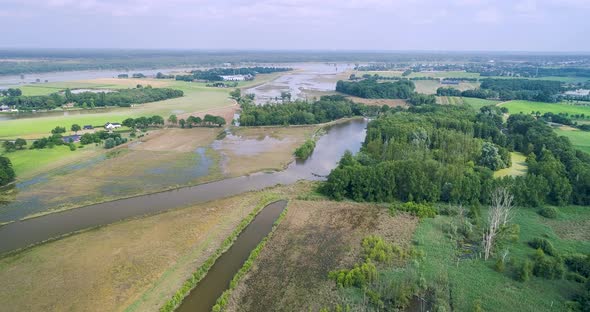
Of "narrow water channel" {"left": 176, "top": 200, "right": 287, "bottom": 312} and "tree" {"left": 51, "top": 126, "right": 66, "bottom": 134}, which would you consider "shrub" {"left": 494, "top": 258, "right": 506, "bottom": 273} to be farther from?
"tree" {"left": 51, "top": 126, "right": 66, "bottom": 134}

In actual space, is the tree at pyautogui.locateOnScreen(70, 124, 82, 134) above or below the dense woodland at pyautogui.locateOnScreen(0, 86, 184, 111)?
below

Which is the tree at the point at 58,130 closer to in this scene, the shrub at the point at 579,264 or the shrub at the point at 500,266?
the shrub at the point at 500,266

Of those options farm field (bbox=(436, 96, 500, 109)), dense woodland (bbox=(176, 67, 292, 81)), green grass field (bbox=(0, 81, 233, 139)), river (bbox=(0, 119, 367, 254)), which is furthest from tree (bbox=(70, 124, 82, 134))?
dense woodland (bbox=(176, 67, 292, 81))

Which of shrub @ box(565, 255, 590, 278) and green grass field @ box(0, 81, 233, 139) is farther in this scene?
green grass field @ box(0, 81, 233, 139)

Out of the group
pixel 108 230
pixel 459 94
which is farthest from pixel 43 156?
pixel 459 94

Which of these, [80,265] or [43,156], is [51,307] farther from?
[43,156]
